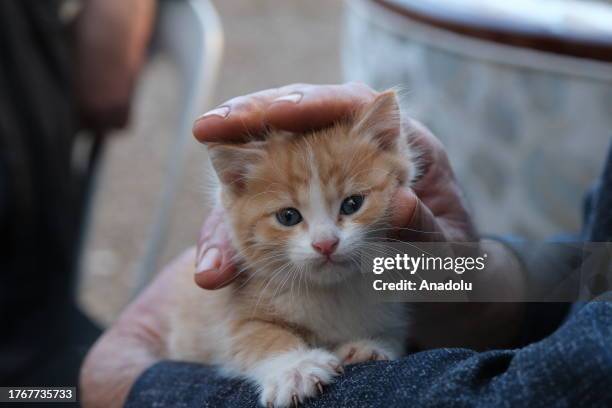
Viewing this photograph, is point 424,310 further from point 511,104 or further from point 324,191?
point 511,104

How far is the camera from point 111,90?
1.68 m

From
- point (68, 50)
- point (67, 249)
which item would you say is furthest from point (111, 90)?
point (67, 249)

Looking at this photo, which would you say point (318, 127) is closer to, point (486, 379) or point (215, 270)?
point (215, 270)

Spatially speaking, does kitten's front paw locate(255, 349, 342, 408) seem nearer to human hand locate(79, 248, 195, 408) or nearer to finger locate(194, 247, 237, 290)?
finger locate(194, 247, 237, 290)

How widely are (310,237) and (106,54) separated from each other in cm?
103

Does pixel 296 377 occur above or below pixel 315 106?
below

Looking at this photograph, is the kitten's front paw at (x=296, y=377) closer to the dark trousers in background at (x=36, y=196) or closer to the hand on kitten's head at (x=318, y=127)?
the hand on kitten's head at (x=318, y=127)

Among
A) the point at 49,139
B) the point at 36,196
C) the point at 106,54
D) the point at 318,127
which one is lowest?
the point at 36,196

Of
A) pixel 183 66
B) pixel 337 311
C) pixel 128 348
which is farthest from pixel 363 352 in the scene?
pixel 183 66

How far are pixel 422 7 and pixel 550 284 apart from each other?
903 millimetres

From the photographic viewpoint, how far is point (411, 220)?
2.64 ft

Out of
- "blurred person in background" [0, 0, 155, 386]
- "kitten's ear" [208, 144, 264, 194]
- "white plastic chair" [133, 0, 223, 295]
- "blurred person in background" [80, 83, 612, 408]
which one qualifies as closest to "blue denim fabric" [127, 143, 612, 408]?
"blurred person in background" [80, 83, 612, 408]

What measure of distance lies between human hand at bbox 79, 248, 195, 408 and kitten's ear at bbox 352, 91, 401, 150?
39 centimetres

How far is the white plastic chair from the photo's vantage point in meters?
1.61
